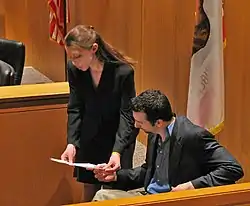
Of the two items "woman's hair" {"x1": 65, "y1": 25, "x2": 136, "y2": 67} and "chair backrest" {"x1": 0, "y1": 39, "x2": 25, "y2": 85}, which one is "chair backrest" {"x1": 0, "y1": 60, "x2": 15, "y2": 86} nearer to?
"chair backrest" {"x1": 0, "y1": 39, "x2": 25, "y2": 85}

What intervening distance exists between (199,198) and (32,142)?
5.15 ft

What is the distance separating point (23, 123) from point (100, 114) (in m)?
0.62

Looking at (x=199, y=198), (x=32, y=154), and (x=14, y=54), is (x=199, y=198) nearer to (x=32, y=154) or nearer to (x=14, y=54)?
(x=32, y=154)

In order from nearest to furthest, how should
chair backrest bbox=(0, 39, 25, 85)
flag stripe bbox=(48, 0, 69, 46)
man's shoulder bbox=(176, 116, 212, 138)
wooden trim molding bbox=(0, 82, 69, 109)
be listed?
man's shoulder bbox=(176, 116, 212, 138), wooden trim molding bbox=(0, 82, 69, 109), chair backrest bbox=(0, 39, 25, 85), flag stripe bbox=(48, 0, 69, 46)

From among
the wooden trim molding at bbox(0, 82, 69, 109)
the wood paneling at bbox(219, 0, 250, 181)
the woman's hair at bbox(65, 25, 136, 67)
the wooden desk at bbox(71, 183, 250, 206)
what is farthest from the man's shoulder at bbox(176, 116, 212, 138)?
the wood paneling at bbox(219, 0, 250, 181)

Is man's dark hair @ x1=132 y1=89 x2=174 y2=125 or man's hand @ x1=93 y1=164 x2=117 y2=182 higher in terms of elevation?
man's dark hair @ x1=132 y1=89 x2=174 y2=125

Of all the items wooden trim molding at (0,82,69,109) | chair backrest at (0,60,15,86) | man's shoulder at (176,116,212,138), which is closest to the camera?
man's shoulder at (176,116,212,138)

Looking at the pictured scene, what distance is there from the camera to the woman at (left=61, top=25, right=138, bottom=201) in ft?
9.96

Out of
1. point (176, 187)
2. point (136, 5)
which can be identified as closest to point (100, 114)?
point (176, 187)

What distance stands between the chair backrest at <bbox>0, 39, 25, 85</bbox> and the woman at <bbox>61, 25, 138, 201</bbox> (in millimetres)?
1246

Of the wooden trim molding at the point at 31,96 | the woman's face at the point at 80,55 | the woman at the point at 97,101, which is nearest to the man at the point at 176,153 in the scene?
the woman at the point at 97,101

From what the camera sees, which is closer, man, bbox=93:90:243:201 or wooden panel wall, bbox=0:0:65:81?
man, bbox=93:90:243:201

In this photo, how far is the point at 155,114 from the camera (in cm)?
266

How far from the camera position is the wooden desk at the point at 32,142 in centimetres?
356
